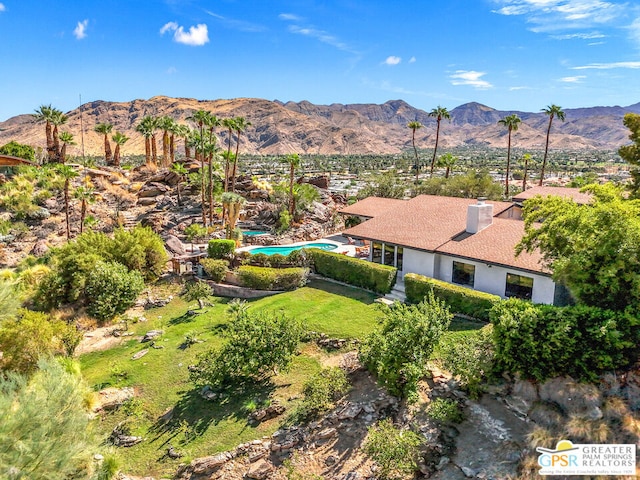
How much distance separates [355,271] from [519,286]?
9196 millimetres

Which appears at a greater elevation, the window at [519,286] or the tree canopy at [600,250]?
the tree canopy at [600,250]

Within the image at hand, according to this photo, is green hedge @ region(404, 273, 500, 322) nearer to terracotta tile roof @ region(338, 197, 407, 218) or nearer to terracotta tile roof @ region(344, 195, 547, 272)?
terracotta tile roof @ region(344, 195, 547, 272)

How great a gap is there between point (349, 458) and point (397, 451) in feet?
6.25

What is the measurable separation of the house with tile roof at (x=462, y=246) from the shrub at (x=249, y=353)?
10.4m

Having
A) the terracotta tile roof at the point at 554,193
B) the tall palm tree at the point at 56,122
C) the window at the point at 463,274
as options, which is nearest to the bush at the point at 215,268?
the window at the point at 463,274

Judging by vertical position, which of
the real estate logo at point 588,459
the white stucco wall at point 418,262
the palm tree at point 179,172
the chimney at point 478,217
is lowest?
the real estate logo at point 588,459

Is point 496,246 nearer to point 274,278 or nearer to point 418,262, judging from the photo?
point 418,262

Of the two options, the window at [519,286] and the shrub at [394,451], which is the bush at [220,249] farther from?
the shrub at [394,451]

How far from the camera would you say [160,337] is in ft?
72.7

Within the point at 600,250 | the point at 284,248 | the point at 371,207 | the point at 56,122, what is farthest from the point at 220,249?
the point at 56,122

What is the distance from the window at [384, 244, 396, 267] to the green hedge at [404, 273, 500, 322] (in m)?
4.01

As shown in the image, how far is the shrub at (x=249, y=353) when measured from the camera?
16484 millimetres

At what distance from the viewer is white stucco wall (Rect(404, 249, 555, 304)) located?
775 inches

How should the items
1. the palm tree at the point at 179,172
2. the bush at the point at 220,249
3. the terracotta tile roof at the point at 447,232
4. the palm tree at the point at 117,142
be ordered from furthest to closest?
the palm tree at the point at 117,142 → the palm tree at the point at 179,172 → the bush at the point at 220,249 → the terracotta tile roof at the point at 447,232
